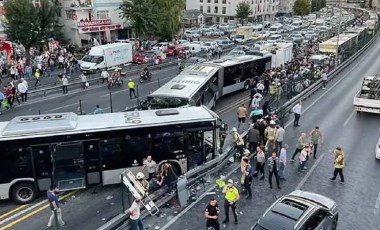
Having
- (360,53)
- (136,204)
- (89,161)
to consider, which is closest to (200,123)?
(89,161)

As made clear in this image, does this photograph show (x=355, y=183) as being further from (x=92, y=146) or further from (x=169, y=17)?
(x=169, y=17)

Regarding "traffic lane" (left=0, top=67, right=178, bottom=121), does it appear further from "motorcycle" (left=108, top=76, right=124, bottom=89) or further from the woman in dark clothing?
the woman in dark clothing

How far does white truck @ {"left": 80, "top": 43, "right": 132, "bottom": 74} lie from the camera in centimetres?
4134

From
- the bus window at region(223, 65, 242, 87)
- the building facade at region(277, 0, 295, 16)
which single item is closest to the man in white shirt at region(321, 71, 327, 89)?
the bus window at region(223, 65, 242, 87)

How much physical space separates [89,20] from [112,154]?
156 feet

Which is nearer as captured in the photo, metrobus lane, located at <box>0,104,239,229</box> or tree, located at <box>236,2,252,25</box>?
metrobus lane, located at <box>0,104,239,229</box>

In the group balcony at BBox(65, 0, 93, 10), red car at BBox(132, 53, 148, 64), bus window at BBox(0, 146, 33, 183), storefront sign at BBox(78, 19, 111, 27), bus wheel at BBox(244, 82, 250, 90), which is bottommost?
bus wheel at BBox(244, 82, 250, 90)

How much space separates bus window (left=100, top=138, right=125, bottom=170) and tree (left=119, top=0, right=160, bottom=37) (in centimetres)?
3947

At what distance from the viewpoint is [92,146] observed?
52.8 ft

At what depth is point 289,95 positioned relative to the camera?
29.8 m

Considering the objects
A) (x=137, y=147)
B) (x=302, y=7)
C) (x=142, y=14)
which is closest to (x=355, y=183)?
(x=137, y=147)

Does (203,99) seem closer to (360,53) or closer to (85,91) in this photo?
(85,91)

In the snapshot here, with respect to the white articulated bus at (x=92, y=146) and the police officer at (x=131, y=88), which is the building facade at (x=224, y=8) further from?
the white articulated bus at (x=92, y=146)

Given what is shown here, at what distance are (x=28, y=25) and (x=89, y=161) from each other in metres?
32.6
